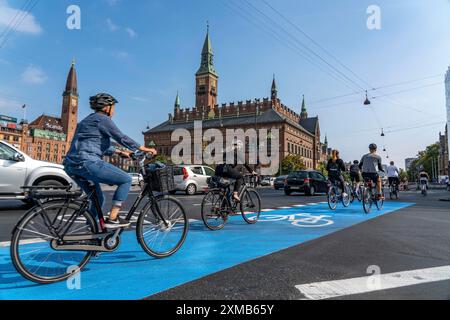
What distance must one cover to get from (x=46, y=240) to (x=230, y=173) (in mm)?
3633

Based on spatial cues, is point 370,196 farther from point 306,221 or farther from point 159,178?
point 159,178

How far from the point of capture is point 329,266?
131 inches

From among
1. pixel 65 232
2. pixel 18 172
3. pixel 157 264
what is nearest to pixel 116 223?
pixel 65 232

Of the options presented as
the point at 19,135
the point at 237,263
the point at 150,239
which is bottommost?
the point at 237,263

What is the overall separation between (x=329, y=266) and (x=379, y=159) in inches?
274

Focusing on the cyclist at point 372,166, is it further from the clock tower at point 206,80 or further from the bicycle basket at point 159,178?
the clock tower at point 206,80

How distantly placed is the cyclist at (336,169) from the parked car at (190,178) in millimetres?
7961

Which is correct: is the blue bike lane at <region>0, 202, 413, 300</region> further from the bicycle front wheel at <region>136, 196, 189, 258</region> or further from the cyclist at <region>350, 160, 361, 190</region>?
the cyclist at <region>350, 160, 361, 190</region>

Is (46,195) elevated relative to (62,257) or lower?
elevated

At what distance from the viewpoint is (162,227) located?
3.84 m

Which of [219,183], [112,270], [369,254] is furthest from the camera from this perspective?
[219,183]

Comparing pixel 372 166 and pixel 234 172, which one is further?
pixel 372 166
